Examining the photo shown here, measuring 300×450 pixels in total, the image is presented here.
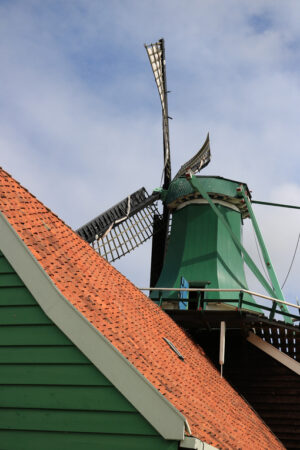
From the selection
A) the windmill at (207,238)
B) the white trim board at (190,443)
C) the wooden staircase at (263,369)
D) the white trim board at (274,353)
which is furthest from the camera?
the windmill at (207,238)

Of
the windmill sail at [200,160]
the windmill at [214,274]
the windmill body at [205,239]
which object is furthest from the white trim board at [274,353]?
the windmill sail at [200,160]

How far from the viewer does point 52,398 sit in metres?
4.73

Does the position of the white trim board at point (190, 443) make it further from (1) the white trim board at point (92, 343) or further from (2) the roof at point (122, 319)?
(2) the roof at point (122, 319)

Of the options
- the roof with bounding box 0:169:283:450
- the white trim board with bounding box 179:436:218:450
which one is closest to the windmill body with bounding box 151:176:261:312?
the roof with bounding box 0:169:283:450

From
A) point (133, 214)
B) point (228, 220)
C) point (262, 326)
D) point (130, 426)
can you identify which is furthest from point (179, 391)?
point (133, 214)

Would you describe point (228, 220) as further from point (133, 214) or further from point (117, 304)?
point (117, 304)

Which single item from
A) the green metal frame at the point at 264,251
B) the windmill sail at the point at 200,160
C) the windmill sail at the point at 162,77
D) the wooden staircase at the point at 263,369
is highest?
the windmill sail at the point at 162,77

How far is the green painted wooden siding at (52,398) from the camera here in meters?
4.59

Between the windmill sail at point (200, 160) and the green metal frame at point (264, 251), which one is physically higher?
the windmill sail at point (200, 160)

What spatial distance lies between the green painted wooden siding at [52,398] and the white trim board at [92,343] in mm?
72

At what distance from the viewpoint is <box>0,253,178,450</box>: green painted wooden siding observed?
4.59 meters

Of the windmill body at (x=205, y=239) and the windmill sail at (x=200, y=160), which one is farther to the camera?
the windmill sail at (x=200, y=160)

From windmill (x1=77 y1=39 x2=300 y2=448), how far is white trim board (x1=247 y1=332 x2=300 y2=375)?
0.02 metres

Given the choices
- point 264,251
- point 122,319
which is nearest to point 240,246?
point 264,251
